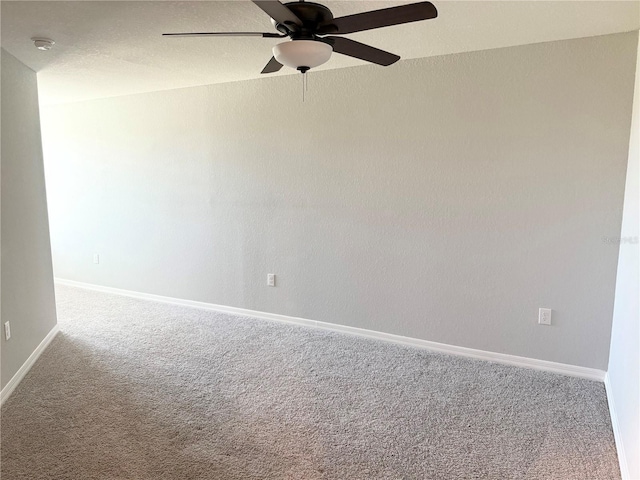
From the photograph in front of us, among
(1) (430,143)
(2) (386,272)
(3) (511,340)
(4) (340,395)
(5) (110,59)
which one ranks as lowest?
(4) (340,395)

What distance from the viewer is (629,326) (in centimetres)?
220

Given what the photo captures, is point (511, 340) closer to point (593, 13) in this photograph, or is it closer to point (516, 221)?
point (516, 221)

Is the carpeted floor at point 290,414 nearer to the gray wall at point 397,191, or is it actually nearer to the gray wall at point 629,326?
the gray wall at point 629,326

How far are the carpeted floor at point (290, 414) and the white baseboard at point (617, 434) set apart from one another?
0.04m

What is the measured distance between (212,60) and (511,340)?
9.56ft

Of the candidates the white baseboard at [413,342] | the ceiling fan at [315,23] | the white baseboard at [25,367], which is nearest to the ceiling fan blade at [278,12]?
the ceiling fan at [315,23]

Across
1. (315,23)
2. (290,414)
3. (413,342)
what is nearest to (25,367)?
(290,414)

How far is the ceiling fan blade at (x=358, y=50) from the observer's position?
1817mm

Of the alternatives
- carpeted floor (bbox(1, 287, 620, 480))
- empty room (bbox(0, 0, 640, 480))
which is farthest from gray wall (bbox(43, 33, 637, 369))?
carpeted floor (bbox(1, 287, 620, 480))

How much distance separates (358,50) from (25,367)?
292cm

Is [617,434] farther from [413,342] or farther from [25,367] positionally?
[25,367]

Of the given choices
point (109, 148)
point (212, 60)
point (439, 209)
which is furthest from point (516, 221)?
point (109, 148)

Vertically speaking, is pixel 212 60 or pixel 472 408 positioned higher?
pixel 212 60

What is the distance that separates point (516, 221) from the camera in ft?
9.55
